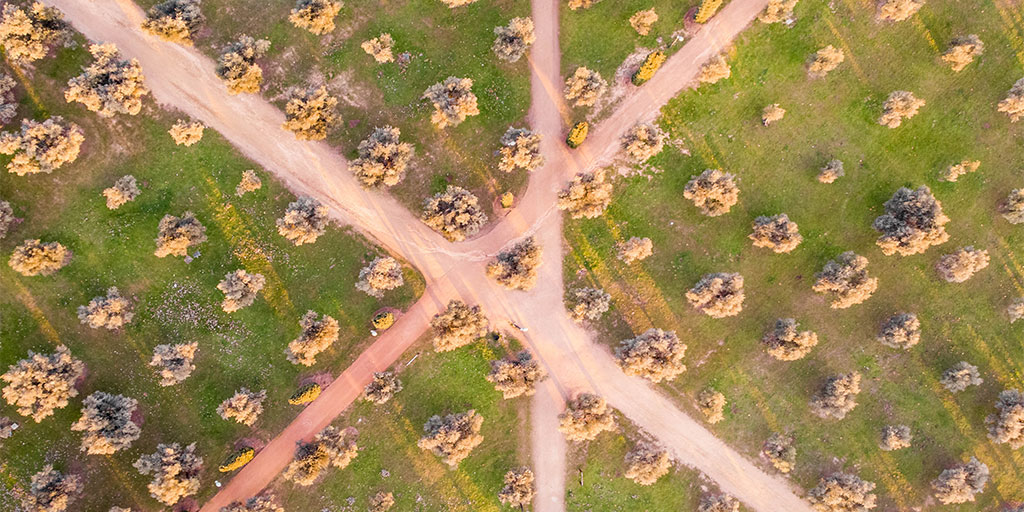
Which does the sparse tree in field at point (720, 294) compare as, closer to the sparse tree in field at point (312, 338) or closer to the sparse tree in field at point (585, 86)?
the sparse tree in field at point (585, 86)

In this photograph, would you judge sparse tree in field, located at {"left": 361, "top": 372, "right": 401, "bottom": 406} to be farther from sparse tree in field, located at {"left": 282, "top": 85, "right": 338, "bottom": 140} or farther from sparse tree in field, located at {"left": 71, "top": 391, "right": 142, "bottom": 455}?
sparse tree in field, located at {"left": 282, "top": 85, "right": 338, "bottom": 140}

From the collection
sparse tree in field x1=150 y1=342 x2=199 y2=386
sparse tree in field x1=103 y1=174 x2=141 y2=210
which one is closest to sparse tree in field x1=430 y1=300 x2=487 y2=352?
sparse tree in field x1=150 y1=342 x2=199 y2=386

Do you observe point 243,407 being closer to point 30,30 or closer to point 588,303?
point 588,303

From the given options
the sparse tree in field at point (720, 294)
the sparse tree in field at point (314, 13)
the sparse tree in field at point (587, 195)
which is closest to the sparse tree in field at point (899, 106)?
the sparse tree in field at point (720, 294)

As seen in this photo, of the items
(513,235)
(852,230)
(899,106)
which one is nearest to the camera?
(899,106)

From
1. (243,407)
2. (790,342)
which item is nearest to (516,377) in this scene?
(243,407)

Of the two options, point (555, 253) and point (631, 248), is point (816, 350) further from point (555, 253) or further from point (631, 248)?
point (555, 253)
